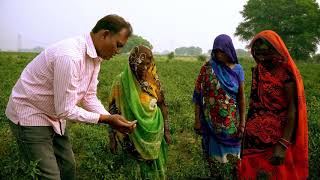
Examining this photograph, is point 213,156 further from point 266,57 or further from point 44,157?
point 44,157

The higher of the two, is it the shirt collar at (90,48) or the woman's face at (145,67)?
the shirt collar at (90,48)

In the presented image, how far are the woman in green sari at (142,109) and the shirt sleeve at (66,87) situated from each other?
4.11 ft

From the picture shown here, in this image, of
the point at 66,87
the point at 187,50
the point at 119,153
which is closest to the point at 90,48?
the point at 66,87

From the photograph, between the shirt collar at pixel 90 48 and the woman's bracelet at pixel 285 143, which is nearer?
the shirt collar at pixel 90 48

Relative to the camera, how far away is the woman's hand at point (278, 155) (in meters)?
3.02

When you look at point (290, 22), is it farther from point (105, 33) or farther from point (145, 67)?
point (105, 33)

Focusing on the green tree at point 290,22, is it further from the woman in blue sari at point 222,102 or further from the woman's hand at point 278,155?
the woman's hand at point 278,155

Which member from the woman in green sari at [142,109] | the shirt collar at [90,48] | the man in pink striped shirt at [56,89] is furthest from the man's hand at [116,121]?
the woman in green sari at [142,109]

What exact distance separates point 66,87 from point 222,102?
6.16 ft

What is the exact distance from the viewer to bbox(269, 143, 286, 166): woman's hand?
3016mm

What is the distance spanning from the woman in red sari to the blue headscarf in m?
0.61

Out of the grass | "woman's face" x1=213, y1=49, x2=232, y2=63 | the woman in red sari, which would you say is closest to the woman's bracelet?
the woman in red sari

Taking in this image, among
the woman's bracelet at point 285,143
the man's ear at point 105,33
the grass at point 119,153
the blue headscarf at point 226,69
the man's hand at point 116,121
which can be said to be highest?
the man's ear at point 105,33

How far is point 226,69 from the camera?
154 inches
